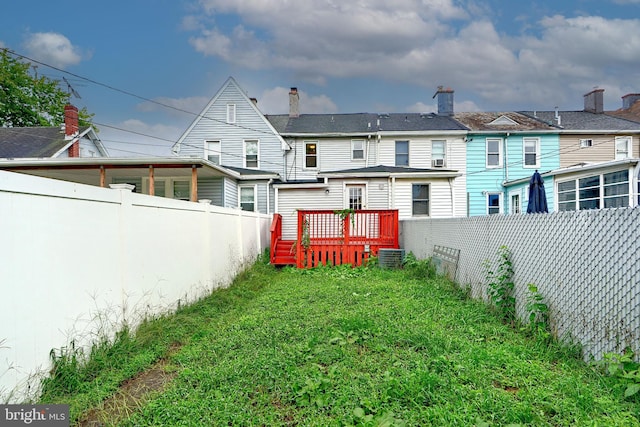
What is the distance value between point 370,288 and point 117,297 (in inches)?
171

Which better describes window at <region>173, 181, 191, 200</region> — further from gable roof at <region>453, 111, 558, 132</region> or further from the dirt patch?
gable roof at <region>453, 111, 558, 132</region>

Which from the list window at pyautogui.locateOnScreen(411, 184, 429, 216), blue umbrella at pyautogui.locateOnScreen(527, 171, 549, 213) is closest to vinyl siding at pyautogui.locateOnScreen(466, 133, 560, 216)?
window at pyautogui.locateOnScreen(411, 184, 429, 216)

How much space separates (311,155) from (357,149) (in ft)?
7.54

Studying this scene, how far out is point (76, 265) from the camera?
2.89 metres

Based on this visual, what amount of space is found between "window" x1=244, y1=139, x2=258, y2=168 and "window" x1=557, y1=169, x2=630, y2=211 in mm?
12896

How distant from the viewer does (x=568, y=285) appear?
131 inches

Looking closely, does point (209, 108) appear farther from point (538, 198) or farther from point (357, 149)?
point (538, 198)

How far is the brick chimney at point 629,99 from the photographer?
22.2 metres

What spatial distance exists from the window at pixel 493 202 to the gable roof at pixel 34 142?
69.4ft

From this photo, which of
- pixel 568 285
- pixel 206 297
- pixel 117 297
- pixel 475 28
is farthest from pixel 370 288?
pixel 475 28

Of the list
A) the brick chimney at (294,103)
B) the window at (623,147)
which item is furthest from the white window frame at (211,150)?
the window at (623,147)

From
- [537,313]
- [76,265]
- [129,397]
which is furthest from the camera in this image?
[537,313]

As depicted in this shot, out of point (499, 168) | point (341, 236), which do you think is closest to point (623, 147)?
point (499, 168)

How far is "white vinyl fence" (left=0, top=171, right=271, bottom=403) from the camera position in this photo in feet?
7.34
